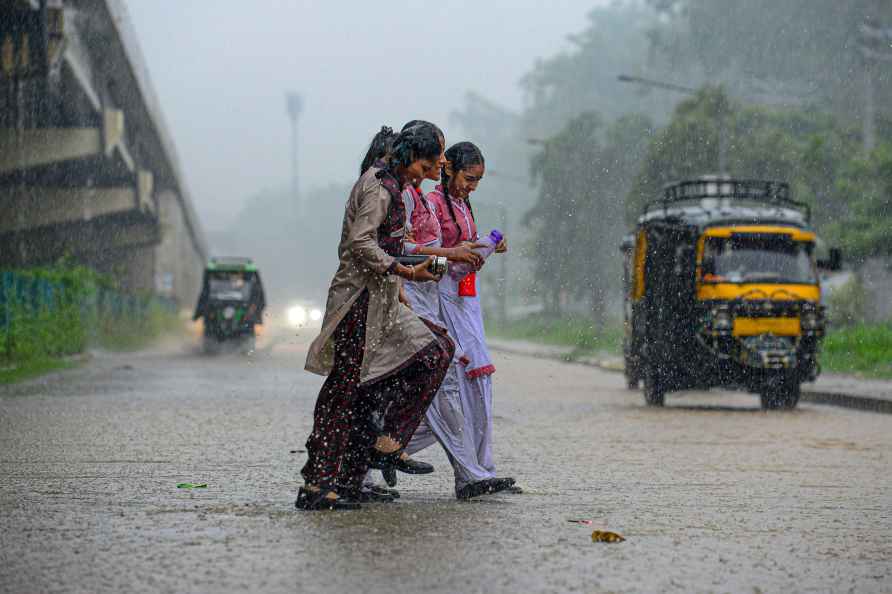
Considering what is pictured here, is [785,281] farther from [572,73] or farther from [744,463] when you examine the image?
[572,73]

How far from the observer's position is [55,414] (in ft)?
46.9

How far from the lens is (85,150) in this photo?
107 feet

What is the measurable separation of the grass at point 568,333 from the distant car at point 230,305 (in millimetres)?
8601

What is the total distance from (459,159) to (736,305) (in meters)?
9.91

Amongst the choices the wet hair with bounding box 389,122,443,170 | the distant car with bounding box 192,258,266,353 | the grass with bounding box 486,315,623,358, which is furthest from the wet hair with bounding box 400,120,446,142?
the grass with bounding box 486,315,623,358

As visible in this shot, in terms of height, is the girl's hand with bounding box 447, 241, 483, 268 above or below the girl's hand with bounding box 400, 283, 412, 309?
above

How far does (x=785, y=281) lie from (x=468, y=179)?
410 inches

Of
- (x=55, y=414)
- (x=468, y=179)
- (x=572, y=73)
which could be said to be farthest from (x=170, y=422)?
(x=572, y=73)

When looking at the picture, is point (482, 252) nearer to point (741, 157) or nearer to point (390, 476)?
point (390, 476)

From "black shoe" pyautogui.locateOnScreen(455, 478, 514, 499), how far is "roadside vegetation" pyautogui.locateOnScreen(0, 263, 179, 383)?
1417 centimetres

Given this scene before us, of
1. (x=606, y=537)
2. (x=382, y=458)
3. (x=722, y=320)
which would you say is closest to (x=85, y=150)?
(x=722, y=320)

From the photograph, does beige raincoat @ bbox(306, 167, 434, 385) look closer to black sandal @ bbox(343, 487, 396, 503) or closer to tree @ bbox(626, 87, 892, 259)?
black sandal @ bbox(343, 487, 396, 503)

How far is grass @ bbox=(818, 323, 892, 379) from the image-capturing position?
80.6 ft

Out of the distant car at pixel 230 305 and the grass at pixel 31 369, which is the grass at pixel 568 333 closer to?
the distant car at pixel 230 305
